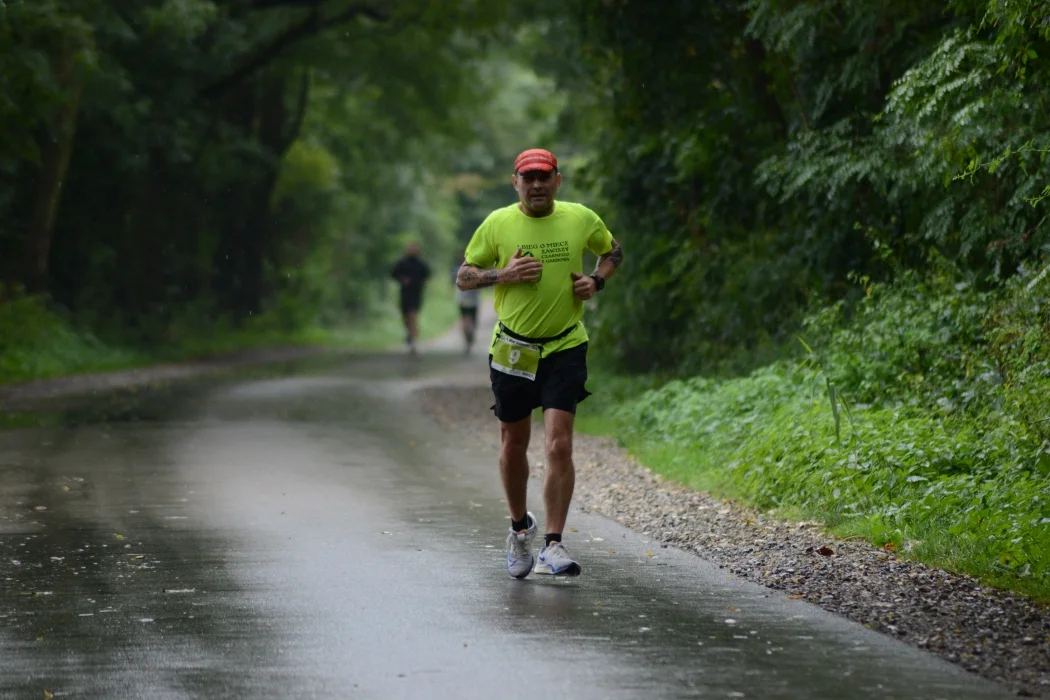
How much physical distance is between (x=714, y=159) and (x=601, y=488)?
259 inches

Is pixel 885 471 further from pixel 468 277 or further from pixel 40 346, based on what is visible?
pixel 40 346

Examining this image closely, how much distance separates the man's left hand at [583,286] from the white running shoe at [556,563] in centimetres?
130

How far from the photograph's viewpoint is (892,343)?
1241 cm

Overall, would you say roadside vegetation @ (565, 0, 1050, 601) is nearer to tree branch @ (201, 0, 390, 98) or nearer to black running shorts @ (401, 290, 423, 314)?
tree branch @ (201, 0, 390, 98)

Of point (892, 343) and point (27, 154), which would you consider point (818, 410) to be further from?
point (27, 154)

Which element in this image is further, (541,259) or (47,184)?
(47,184)

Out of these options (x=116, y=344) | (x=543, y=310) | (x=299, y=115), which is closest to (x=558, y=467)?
(x=543, y=310)

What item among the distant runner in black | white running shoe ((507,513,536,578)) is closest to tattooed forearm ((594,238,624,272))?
white running shoe ((507,513,536,578))

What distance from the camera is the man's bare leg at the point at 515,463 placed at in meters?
8.40

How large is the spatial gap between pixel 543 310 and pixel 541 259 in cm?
26

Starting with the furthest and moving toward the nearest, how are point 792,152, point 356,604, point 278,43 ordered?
point 278,43, point 792,152, point 356,604

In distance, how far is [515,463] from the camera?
844 centimetres

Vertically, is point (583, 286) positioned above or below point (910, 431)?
above

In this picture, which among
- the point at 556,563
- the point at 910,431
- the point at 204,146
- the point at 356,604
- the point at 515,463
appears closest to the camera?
the point at 356,604
